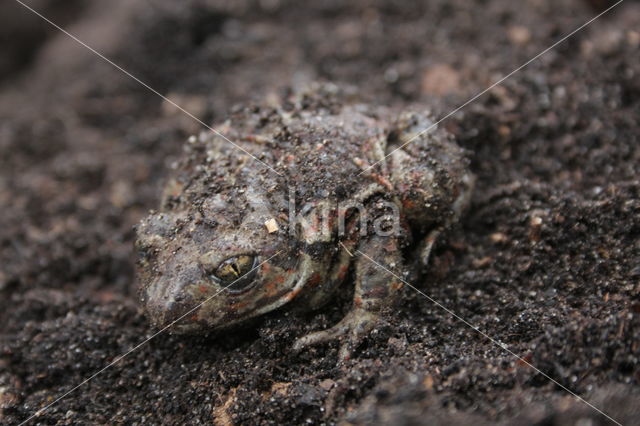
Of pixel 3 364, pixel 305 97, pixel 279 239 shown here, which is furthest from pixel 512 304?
pixel 3 364

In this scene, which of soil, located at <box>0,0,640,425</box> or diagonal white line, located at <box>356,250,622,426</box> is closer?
diagonal white line, located at <box>356,250,622,426</box>

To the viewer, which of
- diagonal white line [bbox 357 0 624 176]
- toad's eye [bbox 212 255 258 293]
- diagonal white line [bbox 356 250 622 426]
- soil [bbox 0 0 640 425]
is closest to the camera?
diagonal white line [bbox 356 250 622 426]

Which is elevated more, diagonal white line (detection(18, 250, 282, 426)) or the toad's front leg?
diagonal white line (detection(18, 250, 282, 426))

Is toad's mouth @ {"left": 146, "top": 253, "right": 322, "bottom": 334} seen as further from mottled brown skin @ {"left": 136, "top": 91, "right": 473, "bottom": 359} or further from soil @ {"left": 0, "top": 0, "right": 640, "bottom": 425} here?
soil @ {"left": 0, "top": 0, "right": 640, "bottom": 425}

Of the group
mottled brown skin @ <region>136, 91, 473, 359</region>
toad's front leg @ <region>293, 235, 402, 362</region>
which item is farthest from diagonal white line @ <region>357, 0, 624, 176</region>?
toad's front leg @ <region>293, 235, 402, 362</region>

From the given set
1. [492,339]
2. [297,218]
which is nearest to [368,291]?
[297,218]

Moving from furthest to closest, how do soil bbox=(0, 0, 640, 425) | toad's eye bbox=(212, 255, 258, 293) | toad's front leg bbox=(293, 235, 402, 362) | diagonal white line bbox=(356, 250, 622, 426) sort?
1. toad's front leg bbox=(293, 235, 402, 362)
2. toad's eye bbox=(212, 255, 258, 293)
3. soil bbox=(0, 0, 640, 425)
4. diagonal white line bbox=(356, 250, 622, 426)

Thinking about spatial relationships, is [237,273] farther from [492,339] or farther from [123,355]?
[492,339]
